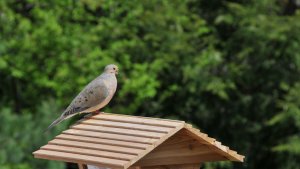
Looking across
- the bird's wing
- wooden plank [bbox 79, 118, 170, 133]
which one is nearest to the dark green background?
the bird's wing

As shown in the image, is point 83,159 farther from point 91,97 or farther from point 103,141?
point 91,97

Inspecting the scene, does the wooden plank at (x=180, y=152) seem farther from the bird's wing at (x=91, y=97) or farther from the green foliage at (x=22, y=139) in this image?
the green foliage at (x=22, y=139)

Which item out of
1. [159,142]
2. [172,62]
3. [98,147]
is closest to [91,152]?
[98,147]

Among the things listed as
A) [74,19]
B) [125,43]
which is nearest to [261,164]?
[125,43]

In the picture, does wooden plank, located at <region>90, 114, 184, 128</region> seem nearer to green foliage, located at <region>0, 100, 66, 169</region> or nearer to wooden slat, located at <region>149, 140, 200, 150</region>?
wooden slat, located at <region>149, 140, 200, 150</region>

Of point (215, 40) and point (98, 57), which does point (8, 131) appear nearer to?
point (98, 57)

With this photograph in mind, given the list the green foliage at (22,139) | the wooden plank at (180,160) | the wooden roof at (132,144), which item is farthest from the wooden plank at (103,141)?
the green foliage at (22,139)

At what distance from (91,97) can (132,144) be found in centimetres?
68

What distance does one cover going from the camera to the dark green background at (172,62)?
37.6 ft

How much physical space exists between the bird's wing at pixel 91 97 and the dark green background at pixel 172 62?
6.28m

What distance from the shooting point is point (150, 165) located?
173 inches

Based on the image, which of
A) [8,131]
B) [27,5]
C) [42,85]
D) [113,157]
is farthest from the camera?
[27,5]

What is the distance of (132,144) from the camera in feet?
13.9

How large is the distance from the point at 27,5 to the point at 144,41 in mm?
1943
